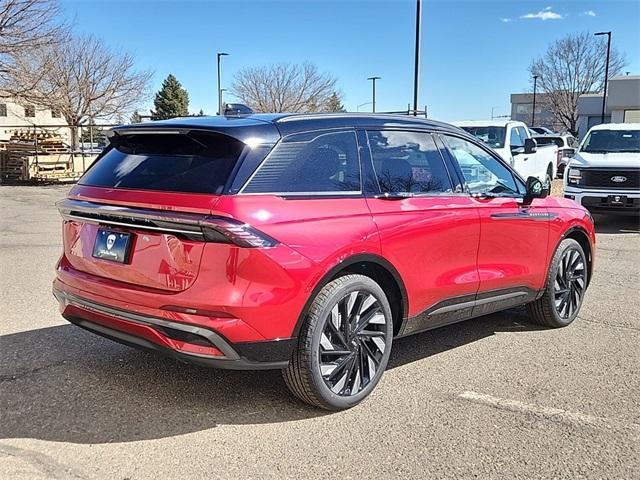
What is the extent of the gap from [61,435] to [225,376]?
1.15 metres

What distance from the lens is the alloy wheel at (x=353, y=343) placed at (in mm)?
3588

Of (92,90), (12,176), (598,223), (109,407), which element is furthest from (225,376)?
(92,90)

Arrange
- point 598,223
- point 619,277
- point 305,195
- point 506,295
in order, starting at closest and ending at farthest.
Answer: point 305,195
point 506,295
point 619,277
point 598,223

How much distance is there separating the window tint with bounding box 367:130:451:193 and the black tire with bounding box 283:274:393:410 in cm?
72

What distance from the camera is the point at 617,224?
12.5m

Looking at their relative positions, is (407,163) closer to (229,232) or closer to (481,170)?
(481,170)

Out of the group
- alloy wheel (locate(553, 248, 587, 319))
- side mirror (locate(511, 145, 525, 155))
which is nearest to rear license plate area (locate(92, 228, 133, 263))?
alloy wheel (locate(553, 248, 587, 319))

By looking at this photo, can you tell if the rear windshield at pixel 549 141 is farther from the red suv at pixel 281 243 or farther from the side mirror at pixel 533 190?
the red suv at pixel 281 243

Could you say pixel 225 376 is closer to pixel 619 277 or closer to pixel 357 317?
pixel 357 317

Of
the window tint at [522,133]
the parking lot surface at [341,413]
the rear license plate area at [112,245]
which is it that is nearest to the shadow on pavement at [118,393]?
the parking lot surface at [341,413]

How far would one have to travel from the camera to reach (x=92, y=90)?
34281mm

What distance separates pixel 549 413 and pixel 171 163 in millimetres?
2646

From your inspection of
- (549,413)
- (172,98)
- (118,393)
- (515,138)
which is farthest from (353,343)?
(172,98)

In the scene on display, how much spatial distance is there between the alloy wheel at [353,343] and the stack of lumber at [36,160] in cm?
2148
